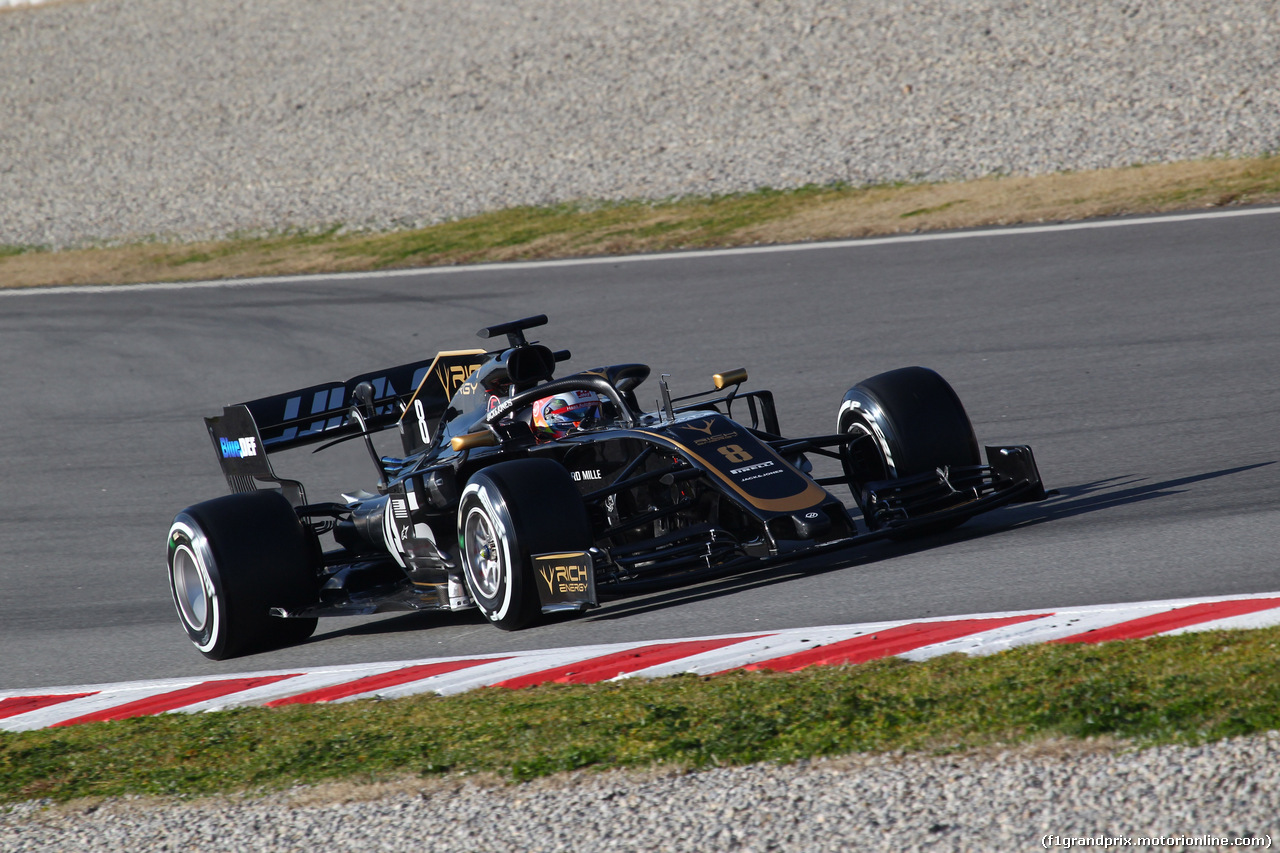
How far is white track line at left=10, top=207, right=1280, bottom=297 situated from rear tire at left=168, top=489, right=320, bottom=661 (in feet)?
30.0

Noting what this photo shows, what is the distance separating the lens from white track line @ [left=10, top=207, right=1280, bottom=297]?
49.3 feet

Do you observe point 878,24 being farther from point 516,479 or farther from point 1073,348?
point 516,479

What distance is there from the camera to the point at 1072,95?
66.7 ft

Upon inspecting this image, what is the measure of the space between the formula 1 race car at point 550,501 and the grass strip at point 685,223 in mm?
8677

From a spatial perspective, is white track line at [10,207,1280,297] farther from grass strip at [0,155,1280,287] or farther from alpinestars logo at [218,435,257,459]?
alpinestars logo at [218,435,257,459]

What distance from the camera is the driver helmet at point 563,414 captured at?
8078 millimetres

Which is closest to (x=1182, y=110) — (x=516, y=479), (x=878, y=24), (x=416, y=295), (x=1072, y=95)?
(x=1072, y=95)

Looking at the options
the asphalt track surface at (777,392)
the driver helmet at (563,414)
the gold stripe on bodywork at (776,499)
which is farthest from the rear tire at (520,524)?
the driver helmet at (563,414)

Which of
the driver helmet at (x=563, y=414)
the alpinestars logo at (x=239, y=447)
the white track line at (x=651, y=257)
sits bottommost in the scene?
the driver helmet at (x=563, y=414)

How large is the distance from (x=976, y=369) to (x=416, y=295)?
7.09m

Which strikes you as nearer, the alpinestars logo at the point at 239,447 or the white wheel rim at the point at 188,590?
the white wheel rim at the point at 188,590

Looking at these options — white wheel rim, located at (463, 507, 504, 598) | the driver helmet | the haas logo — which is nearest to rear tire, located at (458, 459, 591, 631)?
white wheel rim, located at (463, 507, 504, 598)

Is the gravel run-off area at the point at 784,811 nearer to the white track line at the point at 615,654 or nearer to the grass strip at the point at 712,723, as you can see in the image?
the grass strip at the point at 712,723

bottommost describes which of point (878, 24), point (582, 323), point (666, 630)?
point (666, 630)
